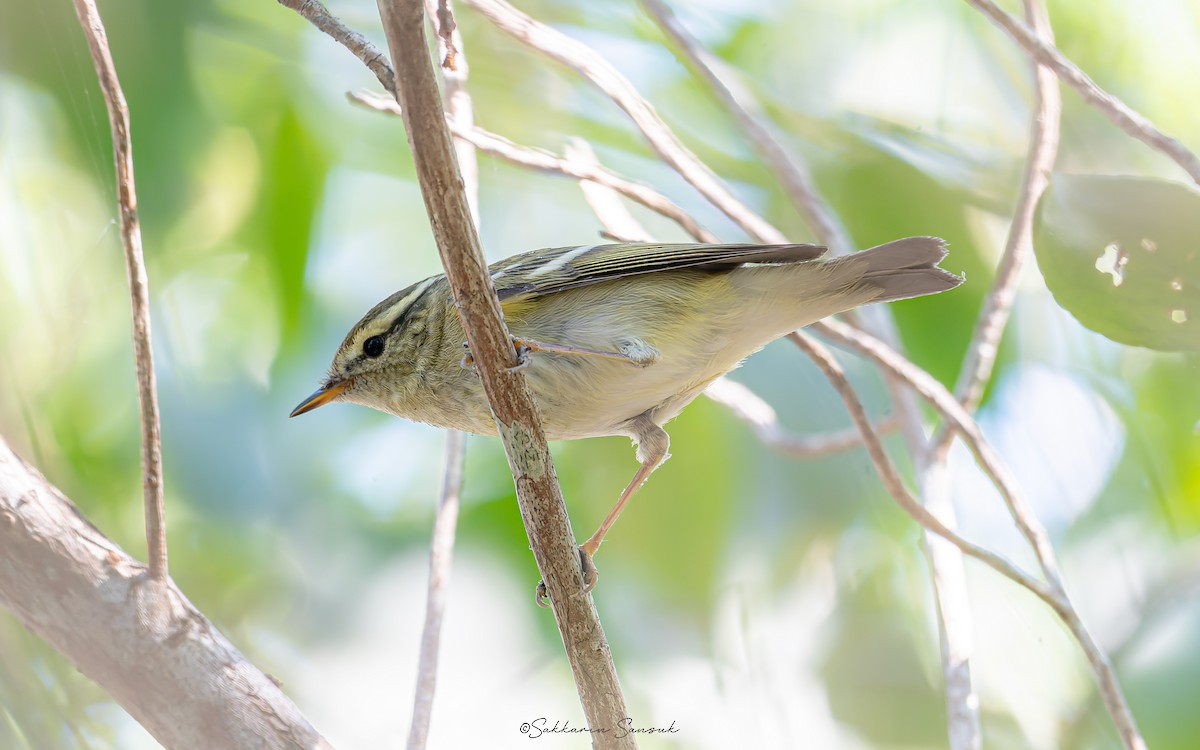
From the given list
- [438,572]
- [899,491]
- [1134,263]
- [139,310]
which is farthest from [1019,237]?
[139,310]

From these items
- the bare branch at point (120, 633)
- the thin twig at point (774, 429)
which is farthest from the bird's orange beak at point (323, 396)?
the thin twig at point (774, 429)

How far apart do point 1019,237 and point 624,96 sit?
1251mm

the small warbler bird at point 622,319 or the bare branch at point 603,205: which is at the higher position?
the bare branch at point 603,205

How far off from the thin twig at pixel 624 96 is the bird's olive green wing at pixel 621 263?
0.37 metres

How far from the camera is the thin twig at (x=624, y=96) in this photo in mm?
2734

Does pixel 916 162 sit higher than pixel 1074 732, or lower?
higher

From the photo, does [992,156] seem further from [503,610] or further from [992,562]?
[503,610]

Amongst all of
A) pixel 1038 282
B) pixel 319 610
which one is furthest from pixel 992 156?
pixel 319 610

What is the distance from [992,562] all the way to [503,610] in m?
2.12

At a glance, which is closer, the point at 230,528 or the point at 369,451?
the point at 230,528

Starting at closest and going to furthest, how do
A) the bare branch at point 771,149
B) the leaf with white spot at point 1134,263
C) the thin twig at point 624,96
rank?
1. the leaf with white spot at point 1134,263
2. the thin twig at point 624,96
3. the bare branch at point 771,149

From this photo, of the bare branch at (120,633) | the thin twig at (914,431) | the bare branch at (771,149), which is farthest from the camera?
the bare branch at (771,149)

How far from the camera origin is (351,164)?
394cm

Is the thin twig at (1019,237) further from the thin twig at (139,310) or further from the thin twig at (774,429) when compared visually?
the thin twig at (139,310)
